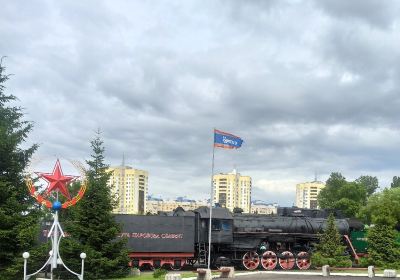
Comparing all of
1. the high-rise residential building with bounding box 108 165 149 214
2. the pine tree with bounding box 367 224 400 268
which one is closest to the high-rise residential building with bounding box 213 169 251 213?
the high-rise residential building with bounding box 108 165 149 214

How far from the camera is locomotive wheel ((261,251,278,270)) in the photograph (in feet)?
110

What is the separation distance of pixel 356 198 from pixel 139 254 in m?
54.2

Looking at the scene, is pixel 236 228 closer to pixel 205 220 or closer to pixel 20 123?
pixel 205 220

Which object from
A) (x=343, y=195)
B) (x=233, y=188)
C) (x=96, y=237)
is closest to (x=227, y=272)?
(x=96, y=237)

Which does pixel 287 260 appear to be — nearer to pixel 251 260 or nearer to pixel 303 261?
pixel 303 261

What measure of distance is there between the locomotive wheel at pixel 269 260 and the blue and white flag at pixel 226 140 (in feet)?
31.0

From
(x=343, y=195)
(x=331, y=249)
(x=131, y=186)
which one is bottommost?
(x=331, y=249)

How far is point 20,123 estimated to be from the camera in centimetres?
2333

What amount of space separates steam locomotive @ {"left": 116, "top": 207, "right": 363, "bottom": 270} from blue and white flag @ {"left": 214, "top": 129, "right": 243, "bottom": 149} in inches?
263

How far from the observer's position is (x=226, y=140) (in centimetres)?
2789

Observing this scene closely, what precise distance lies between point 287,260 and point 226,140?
11.2 meters

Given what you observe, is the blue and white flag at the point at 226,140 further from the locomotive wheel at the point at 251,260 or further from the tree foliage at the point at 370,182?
the tree foliage at the point at 370,182

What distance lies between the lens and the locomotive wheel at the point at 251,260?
33281mm

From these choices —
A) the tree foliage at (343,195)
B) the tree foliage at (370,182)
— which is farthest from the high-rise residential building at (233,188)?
the tree foliage at (343,195)
